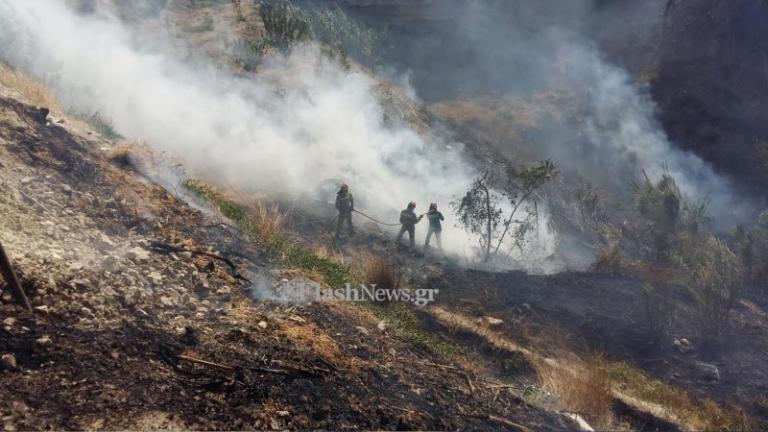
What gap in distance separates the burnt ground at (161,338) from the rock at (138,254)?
0.01 meters

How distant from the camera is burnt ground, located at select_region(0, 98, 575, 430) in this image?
9.98 feet

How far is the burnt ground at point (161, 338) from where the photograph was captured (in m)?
3.04

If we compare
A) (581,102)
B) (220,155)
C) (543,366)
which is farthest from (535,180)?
(581,102)

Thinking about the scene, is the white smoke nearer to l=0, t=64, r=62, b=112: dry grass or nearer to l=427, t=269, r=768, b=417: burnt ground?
l=0, t=64, r=62, b=112: dry grass

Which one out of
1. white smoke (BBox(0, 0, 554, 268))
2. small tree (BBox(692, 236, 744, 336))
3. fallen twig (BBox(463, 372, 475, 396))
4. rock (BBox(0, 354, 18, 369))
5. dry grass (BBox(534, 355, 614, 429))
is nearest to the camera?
rock (BBox(0, 354, 18, 369))

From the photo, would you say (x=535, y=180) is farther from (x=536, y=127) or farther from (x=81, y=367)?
(x=536, y=127)

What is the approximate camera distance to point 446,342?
625 cm

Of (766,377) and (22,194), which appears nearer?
(22,194)

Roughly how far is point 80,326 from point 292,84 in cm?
1093

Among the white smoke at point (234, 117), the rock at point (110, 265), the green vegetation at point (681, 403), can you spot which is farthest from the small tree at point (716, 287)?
the rock at point (110, 265)

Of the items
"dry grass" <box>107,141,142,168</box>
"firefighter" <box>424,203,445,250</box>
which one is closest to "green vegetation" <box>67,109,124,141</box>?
"dry grass" <box>107,141,142,168</box>

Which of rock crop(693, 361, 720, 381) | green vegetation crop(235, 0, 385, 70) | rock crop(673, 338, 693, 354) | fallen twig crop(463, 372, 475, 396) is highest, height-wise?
green vegetation crop(235, 0, 385, 70)

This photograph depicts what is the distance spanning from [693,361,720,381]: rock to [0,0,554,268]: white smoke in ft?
14.6

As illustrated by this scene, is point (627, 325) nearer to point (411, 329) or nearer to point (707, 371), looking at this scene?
point (707, 371)
